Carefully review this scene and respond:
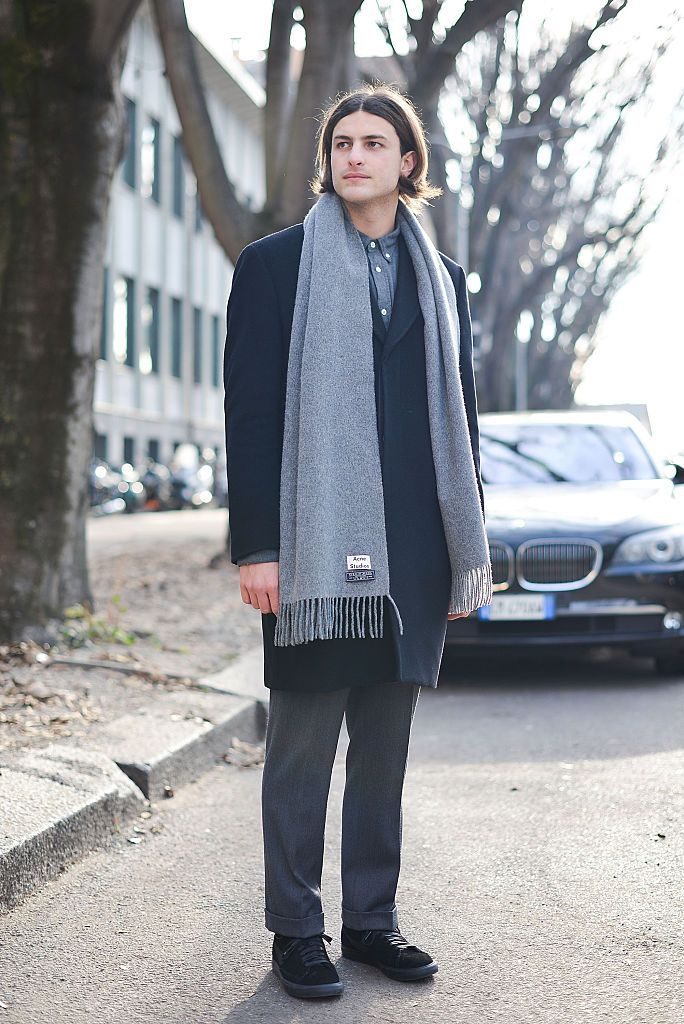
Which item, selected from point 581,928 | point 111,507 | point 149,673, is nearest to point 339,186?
point 581,928

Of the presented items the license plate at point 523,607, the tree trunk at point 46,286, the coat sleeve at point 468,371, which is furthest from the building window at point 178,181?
the coat sleeve at point 468,371

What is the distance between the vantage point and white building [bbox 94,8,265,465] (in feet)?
120

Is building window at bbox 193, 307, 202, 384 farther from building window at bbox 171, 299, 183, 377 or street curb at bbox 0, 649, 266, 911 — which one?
street curb at bbox 0, 649, 266, 911

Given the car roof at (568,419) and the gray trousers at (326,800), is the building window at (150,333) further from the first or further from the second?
the gray trousers at (326,800)

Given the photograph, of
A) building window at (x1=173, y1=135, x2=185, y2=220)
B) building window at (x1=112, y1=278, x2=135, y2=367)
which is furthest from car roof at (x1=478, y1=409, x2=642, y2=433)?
building window at (x1=173, y1=135, x2=185, y2=220)

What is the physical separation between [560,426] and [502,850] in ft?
18.3

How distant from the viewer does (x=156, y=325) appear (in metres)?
40.6

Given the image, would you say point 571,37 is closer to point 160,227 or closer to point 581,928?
point 581,928

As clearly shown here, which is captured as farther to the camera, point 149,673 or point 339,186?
point 149,673

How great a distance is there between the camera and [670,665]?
841 centimetres

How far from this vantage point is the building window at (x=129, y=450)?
1511 inches

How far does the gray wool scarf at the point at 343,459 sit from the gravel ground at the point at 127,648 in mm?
2500

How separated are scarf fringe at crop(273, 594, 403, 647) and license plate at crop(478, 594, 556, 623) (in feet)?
15.1

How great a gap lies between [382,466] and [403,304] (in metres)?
0.43
